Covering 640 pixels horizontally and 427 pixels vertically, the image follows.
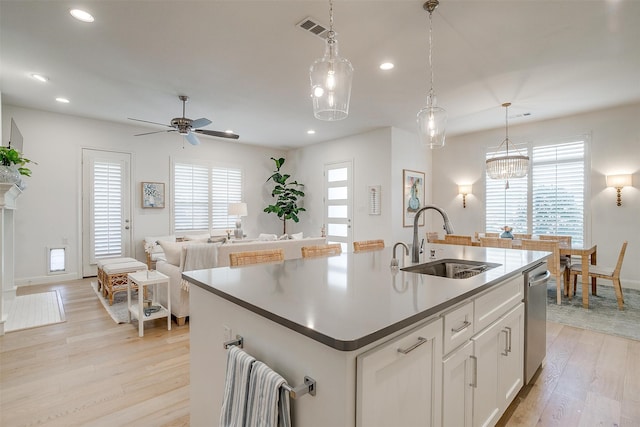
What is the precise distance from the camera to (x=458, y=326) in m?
1.35

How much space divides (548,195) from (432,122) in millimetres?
4245

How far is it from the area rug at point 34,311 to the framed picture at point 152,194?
7.35ft

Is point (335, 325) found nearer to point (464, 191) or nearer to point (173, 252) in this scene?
point (173, 252)

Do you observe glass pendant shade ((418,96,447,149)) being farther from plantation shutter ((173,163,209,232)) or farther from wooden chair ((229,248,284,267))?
plantation shutter ((173,163,209,232))

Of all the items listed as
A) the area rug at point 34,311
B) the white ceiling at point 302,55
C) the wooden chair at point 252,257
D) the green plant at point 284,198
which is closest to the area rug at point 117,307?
the area rug at point 34,311

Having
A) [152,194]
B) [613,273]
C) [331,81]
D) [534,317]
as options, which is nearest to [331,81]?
[331,81]

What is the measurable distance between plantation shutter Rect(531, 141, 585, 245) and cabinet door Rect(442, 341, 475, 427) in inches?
216

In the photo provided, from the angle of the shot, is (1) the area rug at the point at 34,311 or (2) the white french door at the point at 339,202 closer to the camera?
(1) the area rug at the point at 34,311

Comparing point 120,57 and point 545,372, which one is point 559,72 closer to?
point 545,372

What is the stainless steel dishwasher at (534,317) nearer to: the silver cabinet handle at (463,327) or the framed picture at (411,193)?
the silver cabinet handle at (463,327)

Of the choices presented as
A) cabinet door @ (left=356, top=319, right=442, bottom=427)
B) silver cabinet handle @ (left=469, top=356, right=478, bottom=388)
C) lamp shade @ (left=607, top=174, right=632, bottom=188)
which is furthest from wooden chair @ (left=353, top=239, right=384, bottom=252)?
lamp shade @ (left=607, top=174, right=632, bottom=188)

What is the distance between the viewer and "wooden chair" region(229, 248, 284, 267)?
2150mm

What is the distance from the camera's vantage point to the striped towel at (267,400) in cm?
98

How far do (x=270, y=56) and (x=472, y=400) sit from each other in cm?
351
